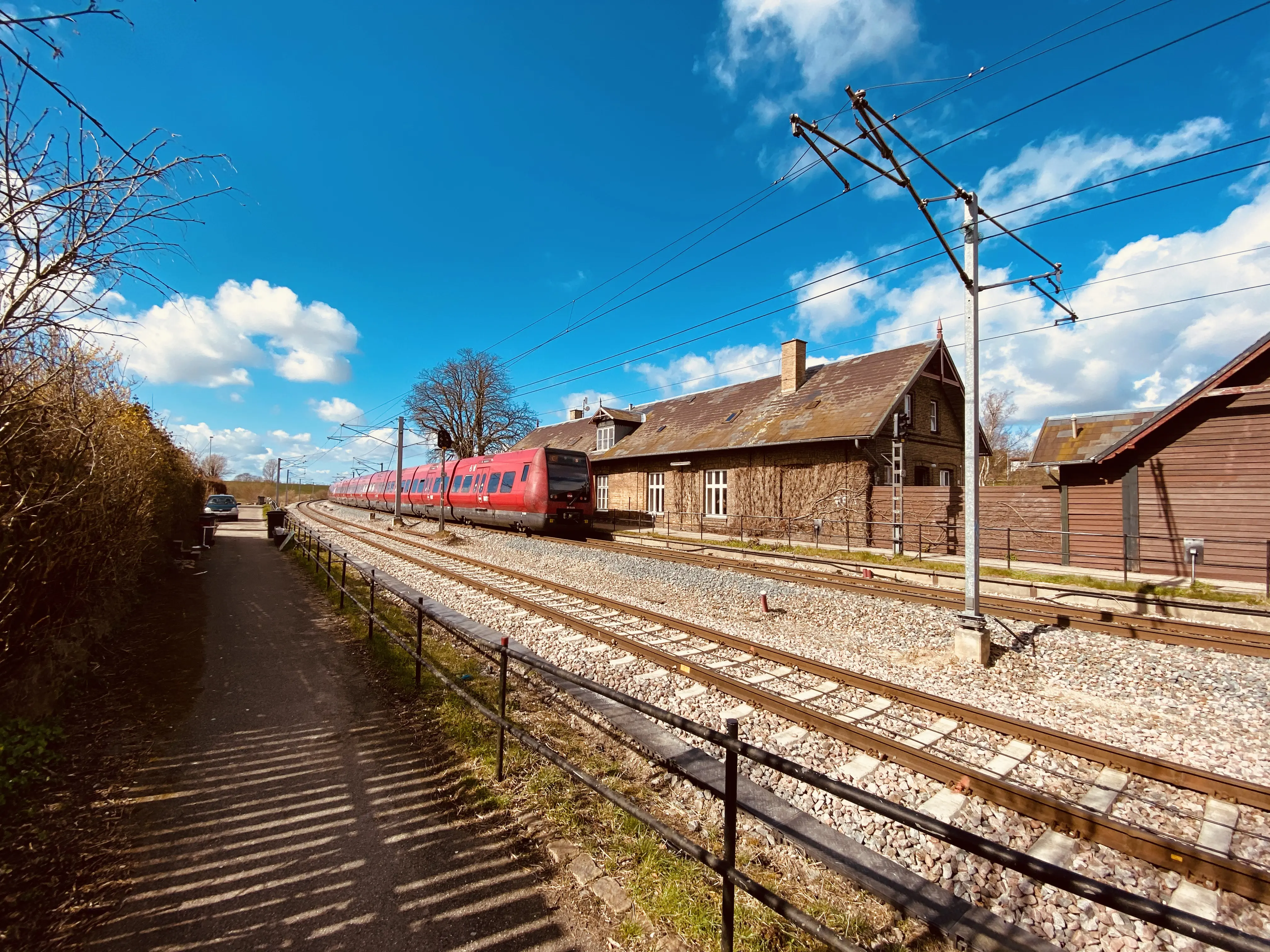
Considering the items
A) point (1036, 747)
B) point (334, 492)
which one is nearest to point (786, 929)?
point (1036, 747)

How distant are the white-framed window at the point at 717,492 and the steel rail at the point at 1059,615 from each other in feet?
30.4

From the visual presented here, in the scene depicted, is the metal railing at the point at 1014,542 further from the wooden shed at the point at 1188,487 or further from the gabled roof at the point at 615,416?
the gabled roof at the point at 615,416

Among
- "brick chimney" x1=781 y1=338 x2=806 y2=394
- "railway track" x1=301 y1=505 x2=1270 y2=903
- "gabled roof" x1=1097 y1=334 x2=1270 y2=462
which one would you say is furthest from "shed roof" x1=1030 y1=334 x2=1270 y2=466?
"railway track" x1=301 y1=505 x2=1270 y2=903

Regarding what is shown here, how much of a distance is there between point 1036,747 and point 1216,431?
12956 mm

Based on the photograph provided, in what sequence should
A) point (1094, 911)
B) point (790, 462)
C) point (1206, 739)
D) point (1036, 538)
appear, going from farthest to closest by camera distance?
point (790, 462) → point (1036, 538) → point (1206, 739) → point (1094, 911)

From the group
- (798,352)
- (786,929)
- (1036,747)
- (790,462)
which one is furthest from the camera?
(798,352)

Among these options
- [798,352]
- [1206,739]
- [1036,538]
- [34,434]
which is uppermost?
[798,352]

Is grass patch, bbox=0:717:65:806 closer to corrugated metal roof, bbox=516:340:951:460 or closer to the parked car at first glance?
corrugated metal roof, bbox=516:340:951:460

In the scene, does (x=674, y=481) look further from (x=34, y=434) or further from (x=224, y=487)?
(x=224, y=487)

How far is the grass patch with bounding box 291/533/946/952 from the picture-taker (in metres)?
2.61

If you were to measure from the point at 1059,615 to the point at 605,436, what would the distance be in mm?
24471

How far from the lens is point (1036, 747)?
4.65 meters

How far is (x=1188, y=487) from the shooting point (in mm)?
12844

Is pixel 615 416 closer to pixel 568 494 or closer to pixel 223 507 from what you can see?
pixel 568 494
